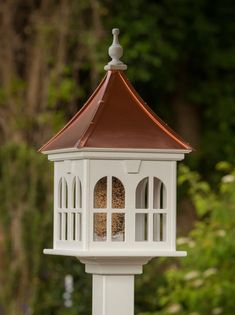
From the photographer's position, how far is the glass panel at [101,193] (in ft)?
10.7

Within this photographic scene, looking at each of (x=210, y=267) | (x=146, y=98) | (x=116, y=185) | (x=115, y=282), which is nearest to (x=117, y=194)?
(x=116, y=185)

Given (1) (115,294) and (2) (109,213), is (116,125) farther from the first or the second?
(1) (115,294)

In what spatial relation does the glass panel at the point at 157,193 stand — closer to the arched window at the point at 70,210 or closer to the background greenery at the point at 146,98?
the arched window at the point at 70,210

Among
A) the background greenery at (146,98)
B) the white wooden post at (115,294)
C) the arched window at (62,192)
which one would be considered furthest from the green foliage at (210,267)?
the white wooden post at (115,294)

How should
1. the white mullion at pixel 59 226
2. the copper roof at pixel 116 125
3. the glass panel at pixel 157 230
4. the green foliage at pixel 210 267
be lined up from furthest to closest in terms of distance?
1. the green foliage at pixel 210 267
2. the white mullion at pixel 59 226
3. the glass panel at pixel 157 230
4. the copper roof at pixel 116 125

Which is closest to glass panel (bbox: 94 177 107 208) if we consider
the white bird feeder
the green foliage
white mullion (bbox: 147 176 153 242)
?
the white bird feeder

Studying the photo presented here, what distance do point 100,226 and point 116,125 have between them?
0.92ft

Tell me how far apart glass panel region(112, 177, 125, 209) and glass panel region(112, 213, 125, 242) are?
0.03 meters

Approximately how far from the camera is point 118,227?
3.27 m

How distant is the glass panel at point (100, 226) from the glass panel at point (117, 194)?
0.04 metres

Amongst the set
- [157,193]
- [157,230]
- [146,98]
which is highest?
[146,98]

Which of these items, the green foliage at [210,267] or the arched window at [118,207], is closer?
the arched window at [118,207]

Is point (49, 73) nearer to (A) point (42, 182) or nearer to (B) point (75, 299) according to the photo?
(A) point (42, 182)

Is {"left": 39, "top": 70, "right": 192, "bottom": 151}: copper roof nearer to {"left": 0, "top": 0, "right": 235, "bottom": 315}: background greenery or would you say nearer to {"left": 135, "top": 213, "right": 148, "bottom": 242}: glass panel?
{"left": 135, "top": 213, "right": 148, "bottom": 242}: glass panel
